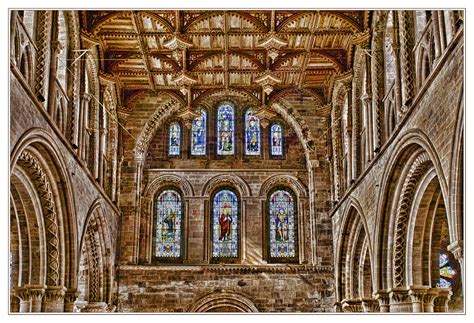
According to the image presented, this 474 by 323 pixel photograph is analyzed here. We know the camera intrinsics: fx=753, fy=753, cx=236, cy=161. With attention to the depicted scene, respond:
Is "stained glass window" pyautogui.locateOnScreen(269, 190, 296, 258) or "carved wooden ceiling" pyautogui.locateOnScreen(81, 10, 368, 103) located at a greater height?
"carved wooden ceiling" pyautogui.locateOnScreen(81, 10, 368, 103)

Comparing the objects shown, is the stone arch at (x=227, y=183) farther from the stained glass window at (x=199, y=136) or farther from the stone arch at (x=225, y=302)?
the stone arch at (x=225, y=302)

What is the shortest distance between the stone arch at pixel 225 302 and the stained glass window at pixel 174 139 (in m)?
4.79

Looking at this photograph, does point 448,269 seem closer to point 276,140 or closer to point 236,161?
point 276,140

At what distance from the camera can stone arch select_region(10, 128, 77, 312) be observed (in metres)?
14.9

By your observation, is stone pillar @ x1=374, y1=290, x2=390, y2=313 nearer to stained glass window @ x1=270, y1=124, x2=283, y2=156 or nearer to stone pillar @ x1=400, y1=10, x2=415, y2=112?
stone pillar @ x1=400, y1=10, x2=415, y2=112

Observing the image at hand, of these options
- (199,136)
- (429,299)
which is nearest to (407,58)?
(429,299)

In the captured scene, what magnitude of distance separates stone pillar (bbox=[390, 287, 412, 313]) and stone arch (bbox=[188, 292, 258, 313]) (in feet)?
24.2

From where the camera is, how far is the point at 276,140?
24656mm

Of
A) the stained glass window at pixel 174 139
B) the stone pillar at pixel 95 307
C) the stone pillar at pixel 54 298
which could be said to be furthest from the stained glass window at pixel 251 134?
the stone pillar at pixel 54 298

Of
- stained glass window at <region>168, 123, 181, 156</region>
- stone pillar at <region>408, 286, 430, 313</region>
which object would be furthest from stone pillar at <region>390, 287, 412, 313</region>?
stained glass window at <region>168, 123, 181, 156</region>

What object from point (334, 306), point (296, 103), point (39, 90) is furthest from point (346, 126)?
point (39, 90)

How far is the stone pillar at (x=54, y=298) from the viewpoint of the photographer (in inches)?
629

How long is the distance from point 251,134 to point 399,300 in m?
10.0

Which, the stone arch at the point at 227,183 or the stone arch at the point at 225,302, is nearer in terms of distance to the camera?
the stone arch at the point at 225,302
